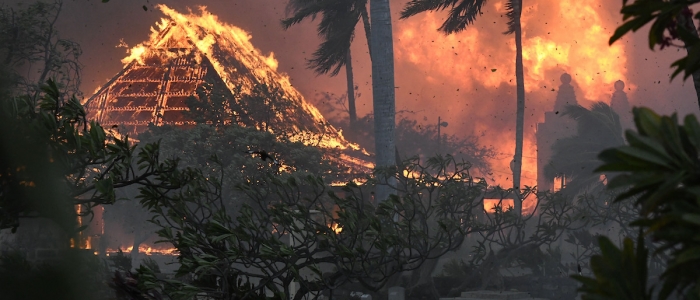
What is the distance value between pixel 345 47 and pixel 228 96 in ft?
21.5

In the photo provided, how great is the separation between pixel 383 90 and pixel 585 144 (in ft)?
49.4

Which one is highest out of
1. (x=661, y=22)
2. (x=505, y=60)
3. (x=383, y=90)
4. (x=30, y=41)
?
(x=505, y=60)

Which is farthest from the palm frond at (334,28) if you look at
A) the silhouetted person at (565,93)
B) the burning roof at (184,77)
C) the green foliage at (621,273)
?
the silhouetted person at (565,93)

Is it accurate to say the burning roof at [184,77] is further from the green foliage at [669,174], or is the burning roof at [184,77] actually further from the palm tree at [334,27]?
the green foliage at [669,174]

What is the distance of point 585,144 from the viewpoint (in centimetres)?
3061

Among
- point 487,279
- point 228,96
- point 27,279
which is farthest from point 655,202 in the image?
point 228,96

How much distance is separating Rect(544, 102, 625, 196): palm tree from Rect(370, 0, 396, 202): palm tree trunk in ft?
43.3

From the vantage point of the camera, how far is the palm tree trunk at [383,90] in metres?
17.5

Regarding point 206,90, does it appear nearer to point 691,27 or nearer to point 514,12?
point 514,12

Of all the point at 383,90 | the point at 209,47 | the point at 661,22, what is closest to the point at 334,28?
the point at 383,90

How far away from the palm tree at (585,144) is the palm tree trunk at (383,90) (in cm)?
1320

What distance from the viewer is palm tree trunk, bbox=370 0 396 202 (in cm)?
1753

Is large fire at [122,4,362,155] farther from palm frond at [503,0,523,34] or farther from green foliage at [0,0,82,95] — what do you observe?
green foliage at [0,0,82,95]

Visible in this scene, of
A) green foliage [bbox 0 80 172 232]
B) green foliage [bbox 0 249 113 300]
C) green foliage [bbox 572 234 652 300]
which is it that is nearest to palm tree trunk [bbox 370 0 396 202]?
green foliage [bbox 0 249 113 300]
